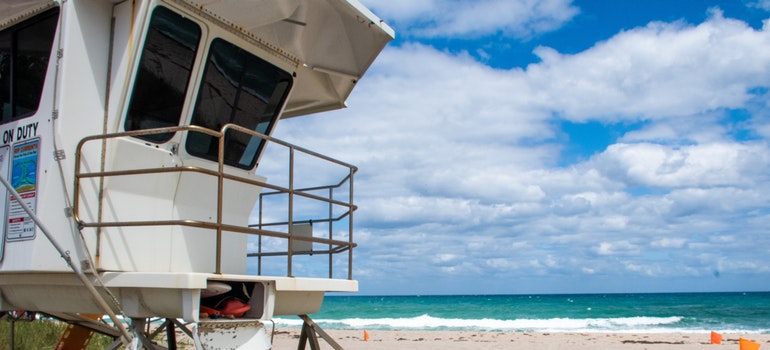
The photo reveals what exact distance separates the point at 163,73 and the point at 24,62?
1.18m

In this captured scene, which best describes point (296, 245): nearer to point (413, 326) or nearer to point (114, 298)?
point (114, 298)

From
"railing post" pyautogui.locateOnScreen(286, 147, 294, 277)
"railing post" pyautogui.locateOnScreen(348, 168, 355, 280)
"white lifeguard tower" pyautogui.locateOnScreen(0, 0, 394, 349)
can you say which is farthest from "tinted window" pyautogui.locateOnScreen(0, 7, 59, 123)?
"railing post" pyautogui.locateOnScreen(348, 168, 355, 280)

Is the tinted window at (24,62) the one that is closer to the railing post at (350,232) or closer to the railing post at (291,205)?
the railing post at (291,205)

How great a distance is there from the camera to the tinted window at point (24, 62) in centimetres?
538

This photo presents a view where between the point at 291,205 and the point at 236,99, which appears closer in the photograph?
the point at 291,205

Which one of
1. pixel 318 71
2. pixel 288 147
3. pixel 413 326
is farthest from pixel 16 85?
pixel 413 326

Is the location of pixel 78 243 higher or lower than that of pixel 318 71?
lower

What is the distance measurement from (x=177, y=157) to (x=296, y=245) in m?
1.94

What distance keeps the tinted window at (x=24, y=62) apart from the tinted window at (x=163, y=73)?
73 cm

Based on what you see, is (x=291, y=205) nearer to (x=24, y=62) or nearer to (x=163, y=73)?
(x=163, y=73)

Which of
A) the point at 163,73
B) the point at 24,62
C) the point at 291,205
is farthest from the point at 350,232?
the point at 24,62

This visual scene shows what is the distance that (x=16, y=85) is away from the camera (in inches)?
222

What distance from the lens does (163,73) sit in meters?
5.47

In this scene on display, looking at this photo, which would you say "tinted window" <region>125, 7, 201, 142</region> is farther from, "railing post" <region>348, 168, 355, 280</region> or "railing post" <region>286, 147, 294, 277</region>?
"railing post" <region>348, 168, 355, 280</region>
